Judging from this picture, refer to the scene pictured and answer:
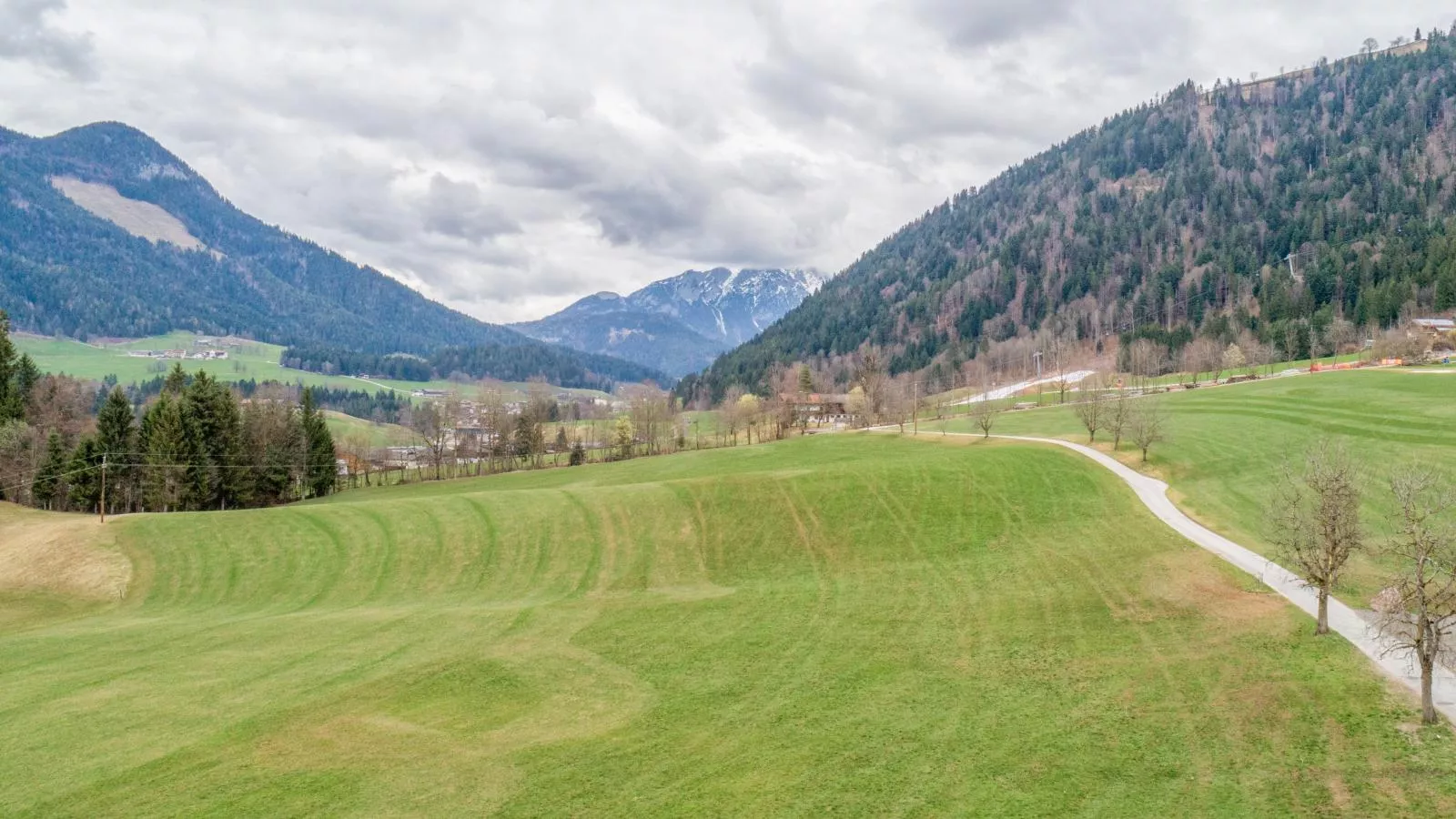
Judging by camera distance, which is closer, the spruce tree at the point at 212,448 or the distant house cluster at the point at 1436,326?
the spruce tree at the point at 212,448

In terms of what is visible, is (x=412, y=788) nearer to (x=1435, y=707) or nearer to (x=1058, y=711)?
(x=1058, y=711)

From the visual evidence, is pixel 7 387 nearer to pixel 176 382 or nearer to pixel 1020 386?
pixel 176 382

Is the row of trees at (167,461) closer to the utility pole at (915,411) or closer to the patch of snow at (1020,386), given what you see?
the utility pole at (915,411)

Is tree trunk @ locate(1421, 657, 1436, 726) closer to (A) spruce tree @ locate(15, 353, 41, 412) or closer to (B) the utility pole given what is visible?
(B) the utility pole

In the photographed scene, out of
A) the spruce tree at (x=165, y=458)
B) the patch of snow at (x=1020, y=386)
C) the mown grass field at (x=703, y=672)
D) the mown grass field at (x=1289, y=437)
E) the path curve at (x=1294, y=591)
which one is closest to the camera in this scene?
the mown grass field at (x=703, y=672)

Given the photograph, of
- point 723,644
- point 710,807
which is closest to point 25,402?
point 723,644

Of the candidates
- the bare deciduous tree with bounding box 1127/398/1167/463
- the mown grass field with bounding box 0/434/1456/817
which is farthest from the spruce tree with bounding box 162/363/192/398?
the bare deciduous tree with bounding box 1127/398/1167/463

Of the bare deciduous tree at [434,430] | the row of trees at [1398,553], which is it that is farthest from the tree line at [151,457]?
the row of trees at [1398,553]
